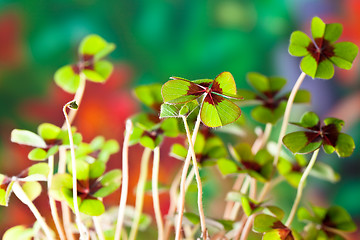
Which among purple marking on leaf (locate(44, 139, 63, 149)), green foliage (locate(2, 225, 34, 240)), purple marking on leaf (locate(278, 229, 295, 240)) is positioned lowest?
green foliage (locate(2, 225, 34, 240))

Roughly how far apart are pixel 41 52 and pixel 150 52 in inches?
11.8

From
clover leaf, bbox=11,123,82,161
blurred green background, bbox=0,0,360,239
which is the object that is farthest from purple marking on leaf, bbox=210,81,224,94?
blurred green background, bbox=0,0,360,239

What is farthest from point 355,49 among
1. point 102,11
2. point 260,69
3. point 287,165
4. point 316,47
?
point 102,11

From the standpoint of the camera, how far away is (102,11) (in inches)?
45.8

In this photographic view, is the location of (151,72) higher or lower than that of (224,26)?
lower

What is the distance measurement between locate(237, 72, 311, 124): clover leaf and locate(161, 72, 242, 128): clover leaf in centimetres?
22

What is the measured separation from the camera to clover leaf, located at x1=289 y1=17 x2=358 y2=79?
693 mm

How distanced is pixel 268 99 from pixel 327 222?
0.94ft

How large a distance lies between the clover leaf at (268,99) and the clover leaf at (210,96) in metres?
0.22

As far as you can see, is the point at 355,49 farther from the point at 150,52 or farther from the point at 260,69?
the point at 150,52

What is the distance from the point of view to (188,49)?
1175 mm

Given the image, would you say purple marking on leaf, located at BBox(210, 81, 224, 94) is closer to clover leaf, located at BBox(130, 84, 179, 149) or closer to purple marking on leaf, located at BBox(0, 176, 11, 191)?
clover leaf, located at BBox(130, 84, 179, 149)

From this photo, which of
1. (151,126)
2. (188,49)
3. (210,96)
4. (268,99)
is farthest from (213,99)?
(188,49)

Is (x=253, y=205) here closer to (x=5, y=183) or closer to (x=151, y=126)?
(x=151, y=126)
